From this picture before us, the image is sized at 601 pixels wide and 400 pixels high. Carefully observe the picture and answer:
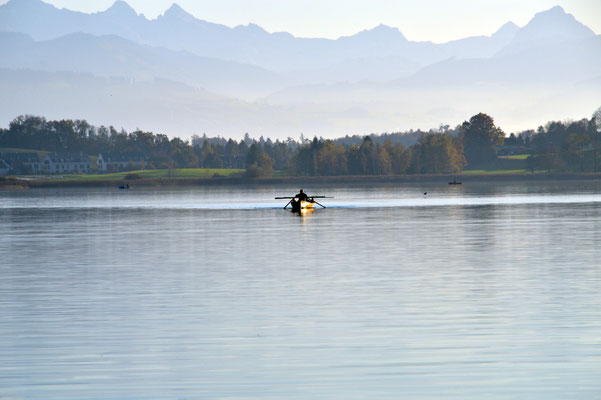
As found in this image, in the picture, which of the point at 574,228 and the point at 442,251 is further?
the point at 574,228

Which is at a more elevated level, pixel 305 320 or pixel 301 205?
pixel 301 205

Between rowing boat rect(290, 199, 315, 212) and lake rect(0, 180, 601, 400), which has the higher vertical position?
rowing boat rect(290, 199, 315, 212)

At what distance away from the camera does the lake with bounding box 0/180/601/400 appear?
764 inches

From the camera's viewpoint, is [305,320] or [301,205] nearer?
[305,320]

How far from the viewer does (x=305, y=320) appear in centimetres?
2717

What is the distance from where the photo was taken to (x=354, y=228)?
235ft

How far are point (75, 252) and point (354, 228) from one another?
2634 centimetres

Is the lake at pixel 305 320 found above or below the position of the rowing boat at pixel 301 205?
below

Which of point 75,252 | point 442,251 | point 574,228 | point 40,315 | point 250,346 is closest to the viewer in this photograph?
point 250,346

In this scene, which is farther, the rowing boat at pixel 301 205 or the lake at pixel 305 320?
the rowing boat at pixel 301 205

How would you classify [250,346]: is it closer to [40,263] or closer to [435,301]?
[435,301]

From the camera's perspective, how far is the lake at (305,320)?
764 inches

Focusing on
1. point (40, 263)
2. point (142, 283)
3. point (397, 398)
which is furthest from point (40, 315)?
point (40, 263)

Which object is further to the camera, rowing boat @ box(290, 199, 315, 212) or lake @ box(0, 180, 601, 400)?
rowing boat @ box(290, 199, 315, 212)
